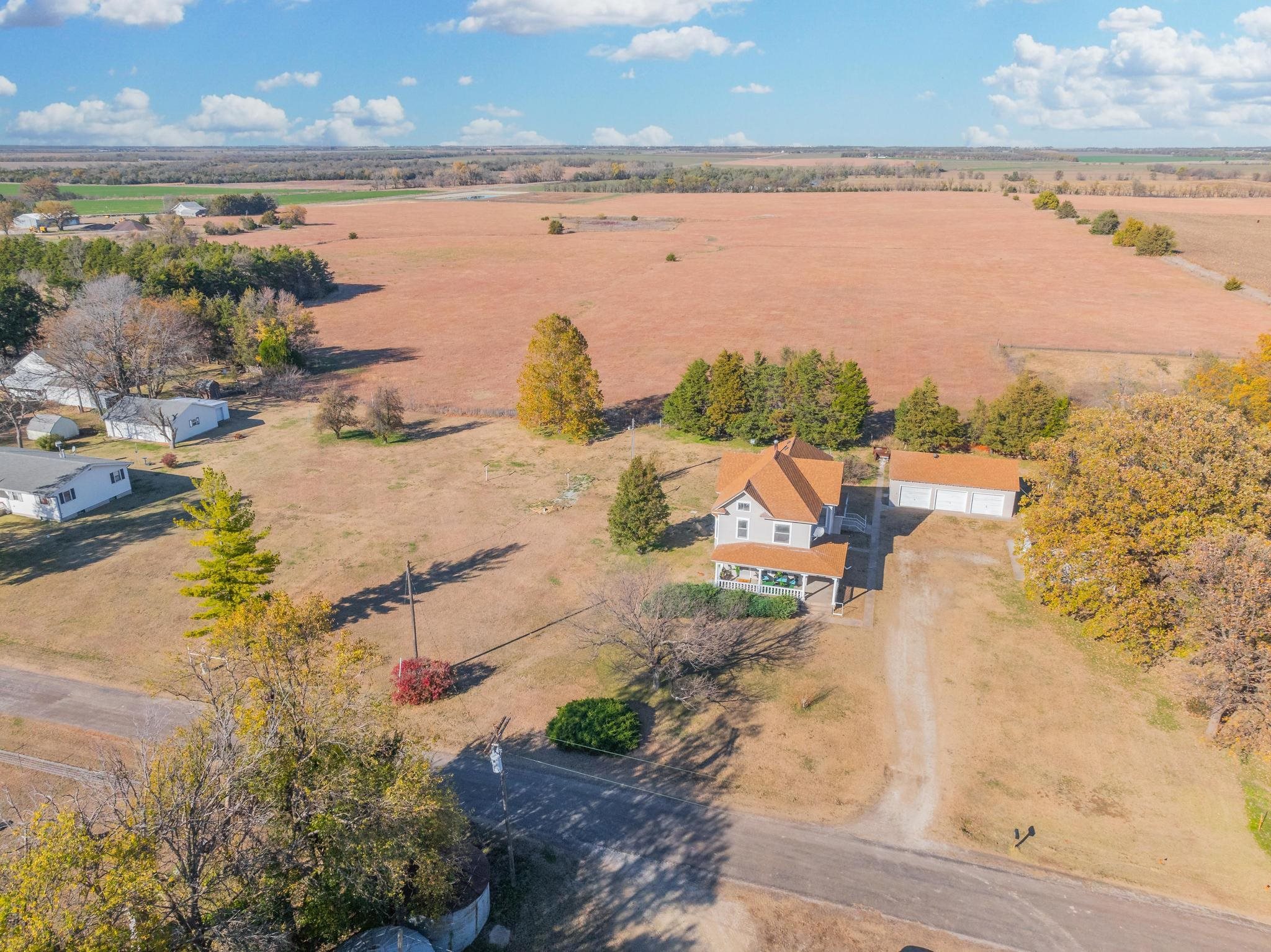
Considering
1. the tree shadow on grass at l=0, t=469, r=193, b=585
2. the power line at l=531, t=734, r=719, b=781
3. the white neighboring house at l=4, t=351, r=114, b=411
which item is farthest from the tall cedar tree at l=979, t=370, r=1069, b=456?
the white neighboring house at l=4, t=351, r=114, b=411

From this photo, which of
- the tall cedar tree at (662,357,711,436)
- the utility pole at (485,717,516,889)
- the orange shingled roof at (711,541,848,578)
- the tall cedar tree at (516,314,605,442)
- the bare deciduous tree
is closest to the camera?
the utility pole at (485,717,516,889)

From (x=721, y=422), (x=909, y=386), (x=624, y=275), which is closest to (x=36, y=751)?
(x=721, y=422)

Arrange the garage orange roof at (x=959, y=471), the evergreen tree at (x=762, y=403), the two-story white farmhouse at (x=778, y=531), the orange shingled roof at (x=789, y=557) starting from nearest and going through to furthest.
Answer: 1. the orange shingled roof at (x=789, y=557)
2. the two-story white farmhouse at (x=778, y=531)
3. the garage orange roof at (x=959, y=471)
4. the evergreen tree at (x=762, y=403)

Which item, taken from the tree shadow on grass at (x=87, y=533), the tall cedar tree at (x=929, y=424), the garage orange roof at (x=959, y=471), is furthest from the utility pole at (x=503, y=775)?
the tall cedar tree at (x=929, y=424)

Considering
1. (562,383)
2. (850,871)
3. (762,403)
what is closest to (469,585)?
(850,871)

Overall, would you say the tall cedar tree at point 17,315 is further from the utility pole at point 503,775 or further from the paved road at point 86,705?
the utility pole at point 503,775

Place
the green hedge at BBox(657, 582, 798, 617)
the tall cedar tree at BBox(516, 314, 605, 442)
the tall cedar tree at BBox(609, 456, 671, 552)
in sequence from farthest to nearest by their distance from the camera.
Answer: the tall cedar tree at BBox(516, 314, 605, 442) → the tall cedar tree at BBox(609, 456, 671, 552) → the green hedge at BBox(657, 582, 798, 617)

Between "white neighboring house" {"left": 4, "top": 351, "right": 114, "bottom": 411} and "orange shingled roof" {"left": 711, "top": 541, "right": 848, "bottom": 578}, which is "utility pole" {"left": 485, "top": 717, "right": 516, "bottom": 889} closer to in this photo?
"orange shingled roof" {"left": 711, "top": 541, "right": 848, "bottom": 578}

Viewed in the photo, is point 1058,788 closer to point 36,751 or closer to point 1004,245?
point 36,751
